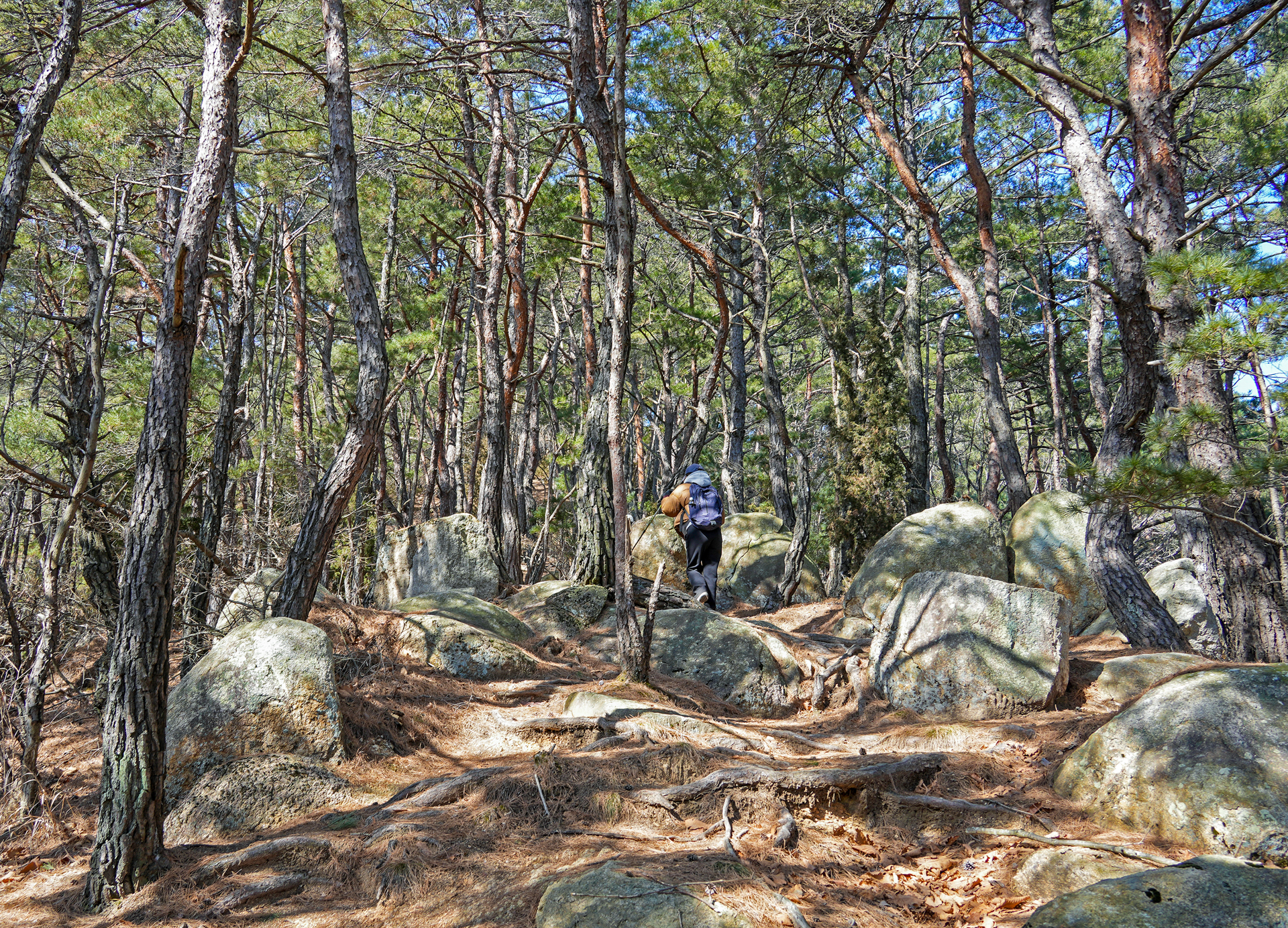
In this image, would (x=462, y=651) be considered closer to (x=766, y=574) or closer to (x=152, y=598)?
(x=152, y=598)

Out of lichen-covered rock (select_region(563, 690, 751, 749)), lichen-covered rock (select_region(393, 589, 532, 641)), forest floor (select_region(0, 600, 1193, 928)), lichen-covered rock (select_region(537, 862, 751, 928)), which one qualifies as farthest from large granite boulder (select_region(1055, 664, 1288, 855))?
lichen-covered rock (select_region(393, 589, 532, 641))

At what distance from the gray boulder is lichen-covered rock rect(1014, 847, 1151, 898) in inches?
19.8

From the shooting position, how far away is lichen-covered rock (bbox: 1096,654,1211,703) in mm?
5371

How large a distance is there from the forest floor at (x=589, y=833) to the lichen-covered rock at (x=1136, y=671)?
21cm

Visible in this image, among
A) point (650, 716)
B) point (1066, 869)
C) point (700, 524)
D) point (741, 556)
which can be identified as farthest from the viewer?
point (741, 556)

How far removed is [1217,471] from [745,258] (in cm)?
1290

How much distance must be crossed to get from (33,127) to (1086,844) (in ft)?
24.0

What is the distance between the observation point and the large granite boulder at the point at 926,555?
9242 mm

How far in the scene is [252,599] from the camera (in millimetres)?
7188

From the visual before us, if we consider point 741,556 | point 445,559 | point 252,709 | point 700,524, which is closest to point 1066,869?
point 252,709

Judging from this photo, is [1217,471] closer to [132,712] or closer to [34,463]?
[132,712]

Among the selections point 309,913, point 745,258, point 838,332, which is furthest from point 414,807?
point 745,258

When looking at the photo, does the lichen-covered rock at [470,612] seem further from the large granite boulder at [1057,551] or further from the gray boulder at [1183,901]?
the large granite boulder at [1057,551]

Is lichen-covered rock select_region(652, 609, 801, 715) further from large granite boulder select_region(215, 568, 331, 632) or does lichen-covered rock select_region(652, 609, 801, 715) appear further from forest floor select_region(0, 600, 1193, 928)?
large granite boulder select_region(215, 568, 331, 632)
